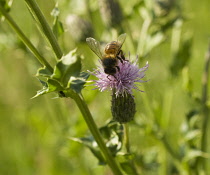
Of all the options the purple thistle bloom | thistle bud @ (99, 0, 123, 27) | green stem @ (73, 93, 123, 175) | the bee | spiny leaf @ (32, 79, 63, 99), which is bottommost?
green stem @ (73, 93, 123, 175)

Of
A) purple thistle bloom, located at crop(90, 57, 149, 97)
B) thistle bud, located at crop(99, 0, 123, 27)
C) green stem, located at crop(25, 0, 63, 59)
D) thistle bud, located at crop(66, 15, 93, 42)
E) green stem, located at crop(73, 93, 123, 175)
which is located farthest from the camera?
thistle bud, located at crop(66, 15, 93, 42)

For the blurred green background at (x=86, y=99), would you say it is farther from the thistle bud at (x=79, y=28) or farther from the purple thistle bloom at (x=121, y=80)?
the purple thistle bloom at (x=121, y=80)

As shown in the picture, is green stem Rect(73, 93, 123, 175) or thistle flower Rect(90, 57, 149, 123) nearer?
green stem Rect(73, 93, 123, 175)

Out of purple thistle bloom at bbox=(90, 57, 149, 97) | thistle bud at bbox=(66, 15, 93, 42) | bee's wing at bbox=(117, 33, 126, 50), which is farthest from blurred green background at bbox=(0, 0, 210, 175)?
bee's wing at bbox=(117, 33, 126, 50)

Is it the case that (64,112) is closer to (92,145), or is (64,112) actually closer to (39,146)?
(39,146)

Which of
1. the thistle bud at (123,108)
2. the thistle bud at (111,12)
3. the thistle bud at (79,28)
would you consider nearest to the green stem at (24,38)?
the thistle bud at (123,108)

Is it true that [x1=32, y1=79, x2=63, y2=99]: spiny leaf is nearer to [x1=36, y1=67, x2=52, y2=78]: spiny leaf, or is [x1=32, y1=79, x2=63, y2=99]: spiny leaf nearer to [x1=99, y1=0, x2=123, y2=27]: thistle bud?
[x1=36, y1=67, x2=52, y2=78]: spiny leaf
